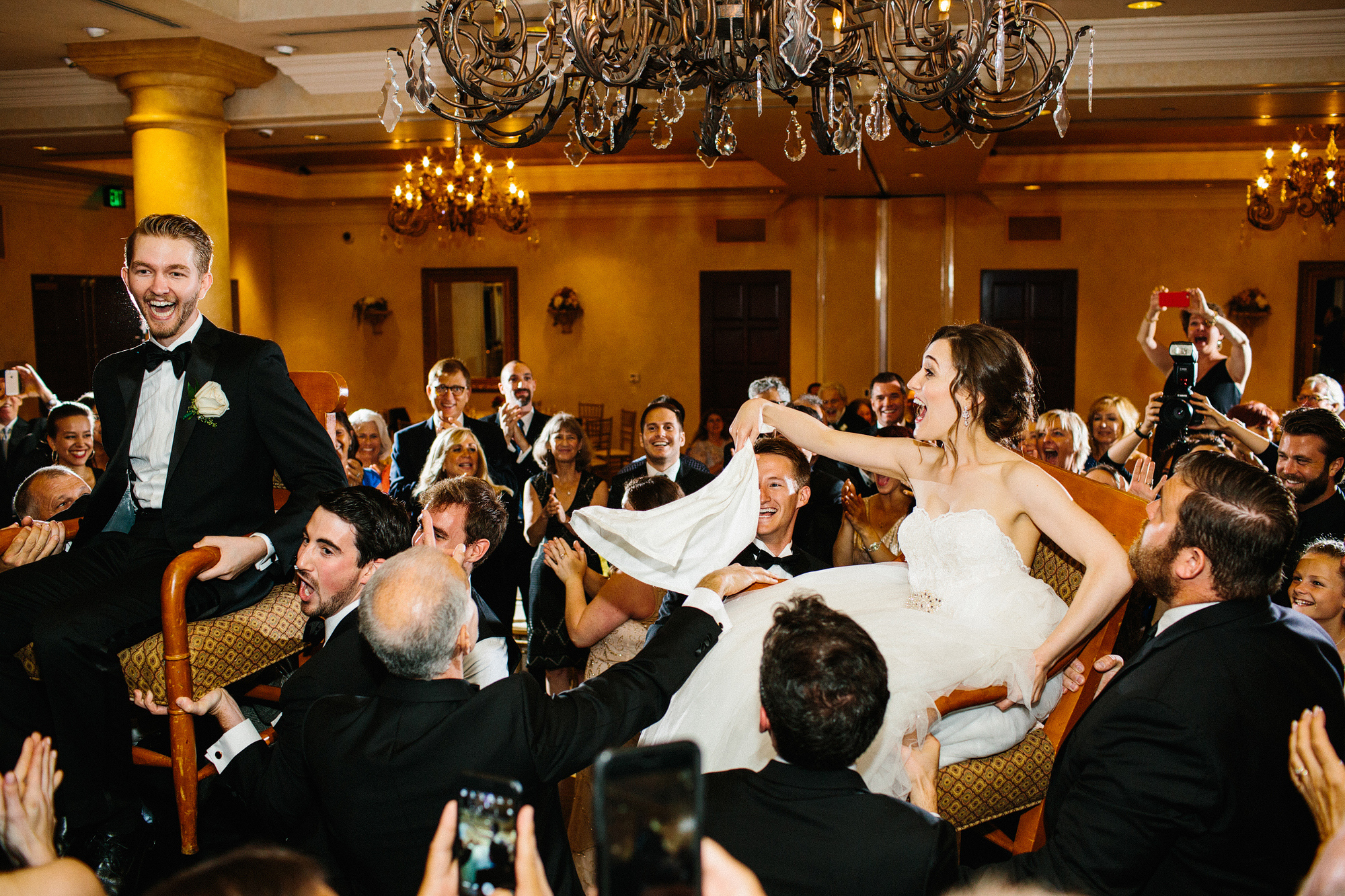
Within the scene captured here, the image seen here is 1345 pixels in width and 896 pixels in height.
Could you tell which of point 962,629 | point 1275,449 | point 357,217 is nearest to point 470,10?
point 962,629

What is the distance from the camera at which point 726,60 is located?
2.90m

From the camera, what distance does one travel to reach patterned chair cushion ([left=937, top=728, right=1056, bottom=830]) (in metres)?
2.19

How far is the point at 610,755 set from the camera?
643mm

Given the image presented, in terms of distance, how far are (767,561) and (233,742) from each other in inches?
57.7

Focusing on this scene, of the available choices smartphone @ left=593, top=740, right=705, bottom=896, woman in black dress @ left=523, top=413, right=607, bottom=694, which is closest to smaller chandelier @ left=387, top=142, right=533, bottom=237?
woman in black dress @ left=523, top=413, right=607, bottom=694

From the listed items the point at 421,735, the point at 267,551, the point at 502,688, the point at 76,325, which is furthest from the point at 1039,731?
the point at 76,325

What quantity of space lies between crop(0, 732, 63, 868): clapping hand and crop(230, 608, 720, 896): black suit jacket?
1.21 ft

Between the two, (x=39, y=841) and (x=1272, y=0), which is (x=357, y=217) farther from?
(x=39, y=841)

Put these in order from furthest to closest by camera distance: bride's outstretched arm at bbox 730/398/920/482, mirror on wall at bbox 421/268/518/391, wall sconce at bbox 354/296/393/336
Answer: wall sconce at bbox 354/296/393/336 < mirror on wall at bbox 421/268/518/391 < bride's outstretched arm at bbox 730/398/920/482

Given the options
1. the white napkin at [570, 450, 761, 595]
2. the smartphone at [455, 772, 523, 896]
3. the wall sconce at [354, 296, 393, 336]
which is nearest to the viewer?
the smartphone at [455, 772, 523, 896]

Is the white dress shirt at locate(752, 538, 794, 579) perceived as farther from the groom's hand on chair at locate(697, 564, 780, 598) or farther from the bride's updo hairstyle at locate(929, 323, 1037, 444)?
the bride's updo hairstyle at locate(929, 323, 1037, 444)

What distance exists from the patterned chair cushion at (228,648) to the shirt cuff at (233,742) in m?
0.37

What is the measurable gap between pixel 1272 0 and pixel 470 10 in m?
4.72

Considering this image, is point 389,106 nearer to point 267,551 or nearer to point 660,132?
point 660,132
